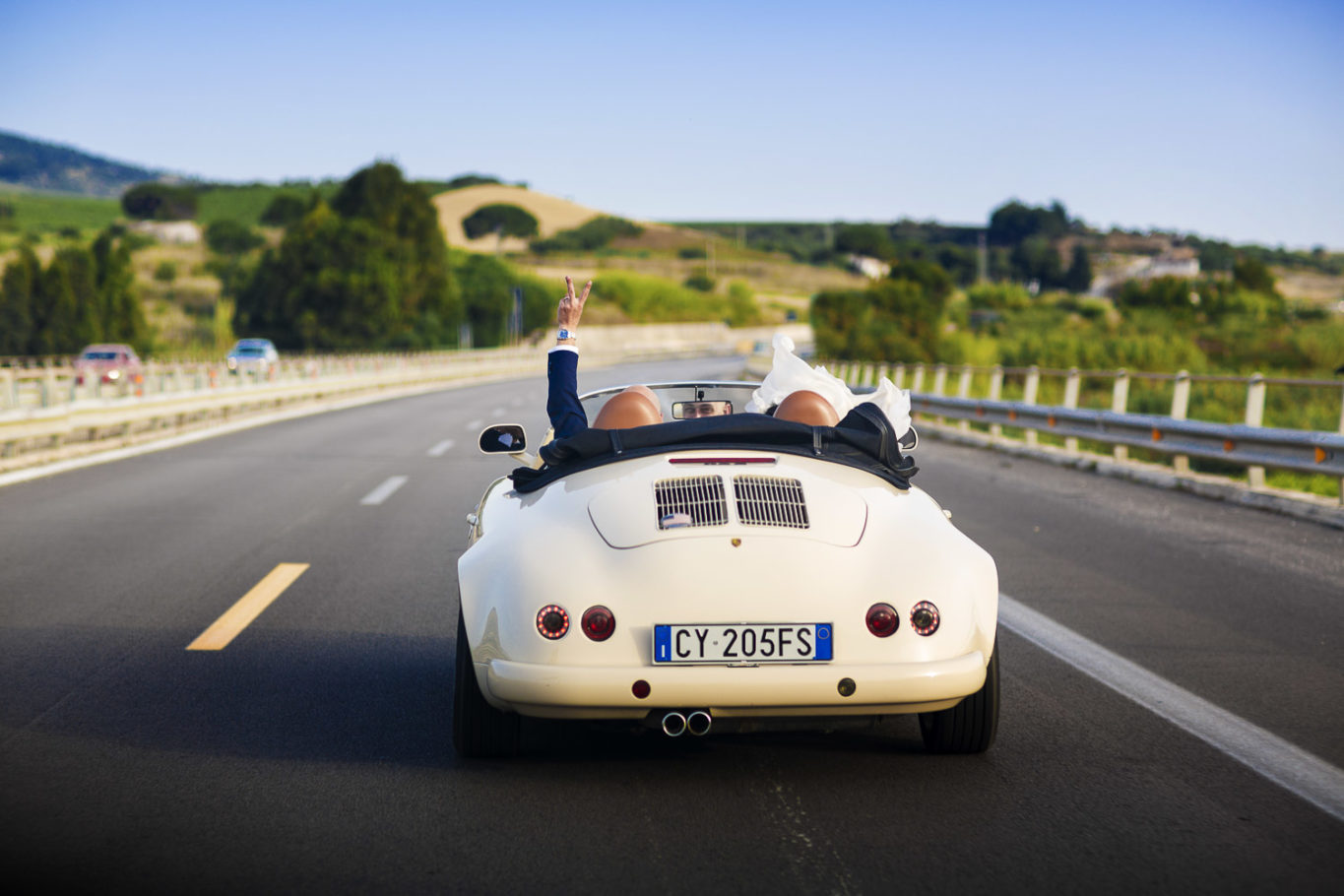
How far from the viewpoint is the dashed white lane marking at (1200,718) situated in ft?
13.5

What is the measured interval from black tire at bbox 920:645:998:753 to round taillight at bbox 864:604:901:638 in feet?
1.74

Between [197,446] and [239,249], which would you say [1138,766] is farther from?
[239,249]

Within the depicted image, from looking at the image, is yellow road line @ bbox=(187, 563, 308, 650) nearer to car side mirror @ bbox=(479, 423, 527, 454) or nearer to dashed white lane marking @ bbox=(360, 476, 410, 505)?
car side mirror @ bbox=(479, 423, 527, 454)

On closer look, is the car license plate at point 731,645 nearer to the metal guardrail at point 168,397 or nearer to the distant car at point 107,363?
the metal guardrail at point 168,397

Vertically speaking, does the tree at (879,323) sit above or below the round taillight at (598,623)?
below

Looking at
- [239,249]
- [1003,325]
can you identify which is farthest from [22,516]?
[239,249]

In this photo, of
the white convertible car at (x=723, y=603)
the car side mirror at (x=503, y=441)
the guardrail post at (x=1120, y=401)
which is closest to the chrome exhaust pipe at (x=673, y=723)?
the white convertible car at (x=723, y=603)

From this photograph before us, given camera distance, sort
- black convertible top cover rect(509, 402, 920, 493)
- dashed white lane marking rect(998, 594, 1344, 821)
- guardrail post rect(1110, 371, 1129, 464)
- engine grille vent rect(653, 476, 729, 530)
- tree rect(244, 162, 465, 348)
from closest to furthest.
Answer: engine grille vent rect(653, 476, 729, 530) < dashed white lane marking rect(998, 594, 1344, 821) < black convertible top cover rect(509, 402, 920, 493) < guardrail post rect(1110, 371, 1129, 464) < tree rect(244, 162, 465, 348)

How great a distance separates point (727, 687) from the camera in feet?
12.4

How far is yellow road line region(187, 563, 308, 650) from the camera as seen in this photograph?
20.8 feet

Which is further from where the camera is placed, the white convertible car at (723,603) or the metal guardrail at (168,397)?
the metal guardrail at (168,397)

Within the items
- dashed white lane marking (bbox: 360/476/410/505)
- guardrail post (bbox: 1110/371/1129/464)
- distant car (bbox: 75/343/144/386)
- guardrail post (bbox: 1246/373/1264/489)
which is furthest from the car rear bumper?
distant car (bbox: 75/343/144/386)

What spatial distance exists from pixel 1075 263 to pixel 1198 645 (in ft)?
578

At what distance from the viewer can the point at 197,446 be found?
19.3 meters
